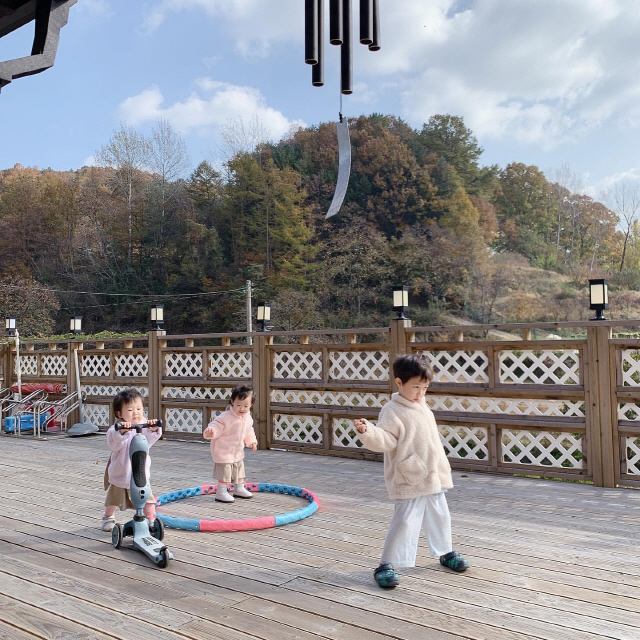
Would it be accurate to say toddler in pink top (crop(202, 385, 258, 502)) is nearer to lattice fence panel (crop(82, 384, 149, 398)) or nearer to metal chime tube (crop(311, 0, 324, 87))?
metal chime tube (crop(311, 0, 324, 87))

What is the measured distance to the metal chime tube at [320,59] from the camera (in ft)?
9.50

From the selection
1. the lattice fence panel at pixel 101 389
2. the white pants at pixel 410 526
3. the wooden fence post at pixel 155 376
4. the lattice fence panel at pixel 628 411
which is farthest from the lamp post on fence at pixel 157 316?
the white pants at pixel 410 526

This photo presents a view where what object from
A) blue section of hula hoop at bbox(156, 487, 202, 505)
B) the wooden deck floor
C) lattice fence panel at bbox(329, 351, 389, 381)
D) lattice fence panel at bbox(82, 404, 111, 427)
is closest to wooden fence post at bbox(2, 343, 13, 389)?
lattice fence panel at bbox(82, 404, 111, 427)

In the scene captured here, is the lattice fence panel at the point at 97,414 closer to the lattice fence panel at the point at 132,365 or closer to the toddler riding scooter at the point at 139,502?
the lattice fence panel at the point at 132,365

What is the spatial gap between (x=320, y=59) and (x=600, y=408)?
129 inches

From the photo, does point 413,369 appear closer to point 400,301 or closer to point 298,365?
point 400,301

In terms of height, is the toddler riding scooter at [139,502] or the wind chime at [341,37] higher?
the wind chime at [341,37]

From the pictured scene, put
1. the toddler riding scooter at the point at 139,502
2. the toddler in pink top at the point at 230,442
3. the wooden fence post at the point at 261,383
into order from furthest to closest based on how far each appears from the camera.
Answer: the wooden fence post at the point at 261,383, the toddler in pink top at the point at 230,442, the toddler riding scooter at the point at 139,502

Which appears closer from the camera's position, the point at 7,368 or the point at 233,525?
the point at 233,525

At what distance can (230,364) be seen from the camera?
725 centimetres

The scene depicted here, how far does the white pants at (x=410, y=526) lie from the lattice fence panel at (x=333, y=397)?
10.3ft

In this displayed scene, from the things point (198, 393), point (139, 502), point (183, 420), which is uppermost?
point (198, 393)

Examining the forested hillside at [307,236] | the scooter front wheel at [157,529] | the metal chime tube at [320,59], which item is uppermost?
the forested hillside at [307,236]

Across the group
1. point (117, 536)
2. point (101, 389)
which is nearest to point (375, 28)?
point (117, 536)
